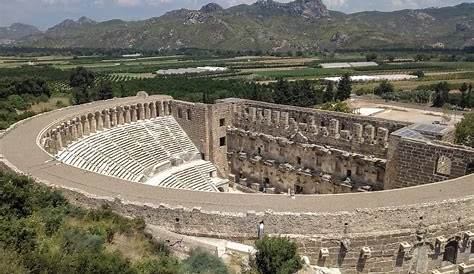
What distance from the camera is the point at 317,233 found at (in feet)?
58.7

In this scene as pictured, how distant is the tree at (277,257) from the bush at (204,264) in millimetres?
1370

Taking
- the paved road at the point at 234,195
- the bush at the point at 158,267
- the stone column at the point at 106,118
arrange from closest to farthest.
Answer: the bush at the point at 158,267
the paved road at the point at 234,195
the stone column at the point at 106,118

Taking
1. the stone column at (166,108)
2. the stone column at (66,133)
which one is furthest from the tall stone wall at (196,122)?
the stone column at (66,133)

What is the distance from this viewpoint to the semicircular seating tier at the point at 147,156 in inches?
1137

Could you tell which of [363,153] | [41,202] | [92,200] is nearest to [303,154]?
[363,153]

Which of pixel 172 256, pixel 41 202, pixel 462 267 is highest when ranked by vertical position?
pixel 41 202

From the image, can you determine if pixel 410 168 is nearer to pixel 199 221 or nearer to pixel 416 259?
pixel 416 259

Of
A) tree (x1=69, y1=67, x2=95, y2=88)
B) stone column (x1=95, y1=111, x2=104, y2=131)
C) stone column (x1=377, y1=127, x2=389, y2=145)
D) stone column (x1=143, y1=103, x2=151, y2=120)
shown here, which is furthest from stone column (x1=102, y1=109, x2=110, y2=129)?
tree (x1=69, y1=67, x2=95, y2=88)

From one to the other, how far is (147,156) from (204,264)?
18.7 metres

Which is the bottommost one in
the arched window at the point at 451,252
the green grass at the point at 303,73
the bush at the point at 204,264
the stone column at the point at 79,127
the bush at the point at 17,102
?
the arched window at the point at 451,252

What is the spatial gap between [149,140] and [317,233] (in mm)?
20005

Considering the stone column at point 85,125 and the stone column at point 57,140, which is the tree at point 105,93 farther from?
the stone column at point 57,140

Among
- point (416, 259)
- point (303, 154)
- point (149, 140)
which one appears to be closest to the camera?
point (416, 259)

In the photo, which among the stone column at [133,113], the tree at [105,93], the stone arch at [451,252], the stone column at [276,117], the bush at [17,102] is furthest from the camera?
the tree at [105,93]
